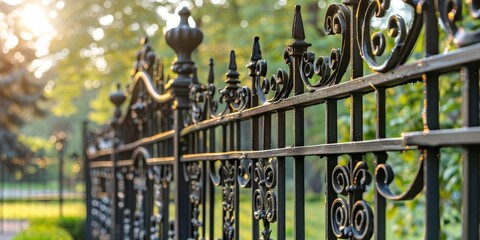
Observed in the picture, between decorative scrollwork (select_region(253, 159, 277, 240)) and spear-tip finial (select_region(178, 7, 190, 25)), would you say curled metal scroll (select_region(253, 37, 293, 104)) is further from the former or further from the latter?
spear-tip finial (select_region(178, 7, 190, 25))

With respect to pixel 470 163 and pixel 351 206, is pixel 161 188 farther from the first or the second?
pixel 470 163

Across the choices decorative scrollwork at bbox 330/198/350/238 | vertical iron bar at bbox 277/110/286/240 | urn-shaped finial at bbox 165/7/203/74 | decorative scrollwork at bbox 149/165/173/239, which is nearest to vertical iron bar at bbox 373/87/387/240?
decorative scrollwork at bbox 330/198/350/238

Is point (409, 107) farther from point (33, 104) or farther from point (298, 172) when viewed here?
point (33, 104)

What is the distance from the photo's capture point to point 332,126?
137cm

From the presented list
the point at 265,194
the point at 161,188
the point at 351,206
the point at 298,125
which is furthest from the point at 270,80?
the point at 161,188

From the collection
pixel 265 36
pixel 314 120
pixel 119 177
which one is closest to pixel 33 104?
pixel 314 120

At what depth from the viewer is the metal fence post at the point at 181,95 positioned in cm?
289

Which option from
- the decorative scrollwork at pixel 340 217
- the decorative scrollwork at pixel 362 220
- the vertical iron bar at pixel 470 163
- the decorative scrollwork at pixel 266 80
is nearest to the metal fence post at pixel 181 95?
the decorative scrollwork at pixel 266 80

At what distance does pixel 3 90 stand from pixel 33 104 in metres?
1.48

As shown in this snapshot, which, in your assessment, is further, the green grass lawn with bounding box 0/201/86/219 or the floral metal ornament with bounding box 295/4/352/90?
the green grass lawn with bounding box 0/201/86/219

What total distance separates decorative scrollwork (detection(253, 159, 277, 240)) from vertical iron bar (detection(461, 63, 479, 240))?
0.82 m

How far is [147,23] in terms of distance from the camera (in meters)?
12.3

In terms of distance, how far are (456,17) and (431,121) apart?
6.8 inches

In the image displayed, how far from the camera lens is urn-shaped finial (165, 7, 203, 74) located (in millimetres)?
2961
